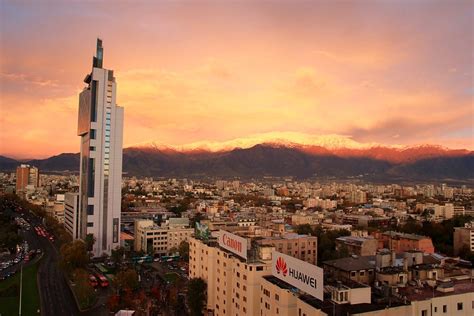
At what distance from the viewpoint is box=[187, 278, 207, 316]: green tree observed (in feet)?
77.6

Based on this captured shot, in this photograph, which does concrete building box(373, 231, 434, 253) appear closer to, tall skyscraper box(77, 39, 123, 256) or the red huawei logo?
the red huawei logo

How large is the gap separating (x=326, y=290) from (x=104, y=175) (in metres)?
34.0

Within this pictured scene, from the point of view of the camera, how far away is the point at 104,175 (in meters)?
44.7

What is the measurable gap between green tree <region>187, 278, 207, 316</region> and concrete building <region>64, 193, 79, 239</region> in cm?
2752

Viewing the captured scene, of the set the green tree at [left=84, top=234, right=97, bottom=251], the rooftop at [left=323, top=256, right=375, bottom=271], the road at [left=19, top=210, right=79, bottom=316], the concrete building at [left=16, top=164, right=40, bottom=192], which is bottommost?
the road at [left=19, top=210, right=79, bottom=316]

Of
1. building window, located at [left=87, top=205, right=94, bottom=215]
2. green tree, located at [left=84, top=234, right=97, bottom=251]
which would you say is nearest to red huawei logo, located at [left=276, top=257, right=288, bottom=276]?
green tree, located at [left=84, top=234, right=97, bottom=251]

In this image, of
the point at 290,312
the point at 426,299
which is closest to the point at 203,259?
the point at 290,312

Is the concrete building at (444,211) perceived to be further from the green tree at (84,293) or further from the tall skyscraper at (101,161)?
the green tree at (84,293)

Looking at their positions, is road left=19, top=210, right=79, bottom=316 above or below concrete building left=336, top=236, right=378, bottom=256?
below

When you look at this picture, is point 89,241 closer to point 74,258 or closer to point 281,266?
point 74,258

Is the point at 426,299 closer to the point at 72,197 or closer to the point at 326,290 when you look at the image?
the point at 326,290

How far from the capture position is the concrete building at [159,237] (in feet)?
149

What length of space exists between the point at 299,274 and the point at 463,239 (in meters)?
35.7

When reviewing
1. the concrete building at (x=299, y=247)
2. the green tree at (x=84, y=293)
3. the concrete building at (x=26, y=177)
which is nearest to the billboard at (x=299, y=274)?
the concrete building at (x=299, y=247)
